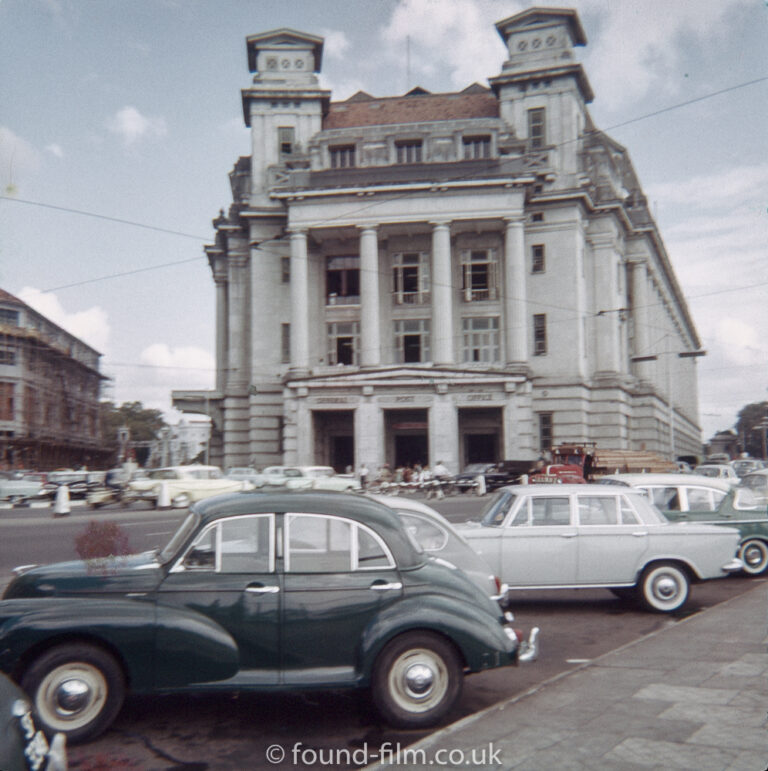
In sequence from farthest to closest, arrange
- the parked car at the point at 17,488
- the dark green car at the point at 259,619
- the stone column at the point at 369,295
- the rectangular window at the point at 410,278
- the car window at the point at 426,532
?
the rectangular window at the point at 410,278 < the stone column at the point at 369,295 < the parked car at the point at 17,488 < the car window at the point at 426,532 < the dark green car at the point at 259,619

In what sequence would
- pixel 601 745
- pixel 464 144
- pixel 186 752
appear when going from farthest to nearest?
pixel 464 144, pixel 186 752, pixel 601 745

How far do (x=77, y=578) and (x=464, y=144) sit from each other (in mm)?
46927

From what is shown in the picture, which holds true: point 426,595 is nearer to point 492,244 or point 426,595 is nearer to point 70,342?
point 70,342

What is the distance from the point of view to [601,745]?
4977mm

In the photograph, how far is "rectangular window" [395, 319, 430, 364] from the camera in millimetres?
50625

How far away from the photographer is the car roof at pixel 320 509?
6074 mm

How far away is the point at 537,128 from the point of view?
5003 centimetres

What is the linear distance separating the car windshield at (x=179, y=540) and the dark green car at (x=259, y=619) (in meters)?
0.02

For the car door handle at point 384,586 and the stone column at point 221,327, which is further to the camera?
the stone column at point 221,327

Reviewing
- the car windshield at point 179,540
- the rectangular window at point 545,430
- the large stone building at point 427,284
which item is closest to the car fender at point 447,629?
the car windshield at point 179,540

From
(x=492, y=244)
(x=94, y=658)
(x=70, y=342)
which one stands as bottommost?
(x=94, y=658)

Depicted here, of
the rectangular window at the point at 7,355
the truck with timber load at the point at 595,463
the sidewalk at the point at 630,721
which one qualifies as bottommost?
the sidewalk at the point at 630,721

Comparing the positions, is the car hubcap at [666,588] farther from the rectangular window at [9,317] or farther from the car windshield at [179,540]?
the rectangular window at [9,317]

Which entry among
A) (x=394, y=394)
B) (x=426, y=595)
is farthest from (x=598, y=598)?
(x=394, y=394)
